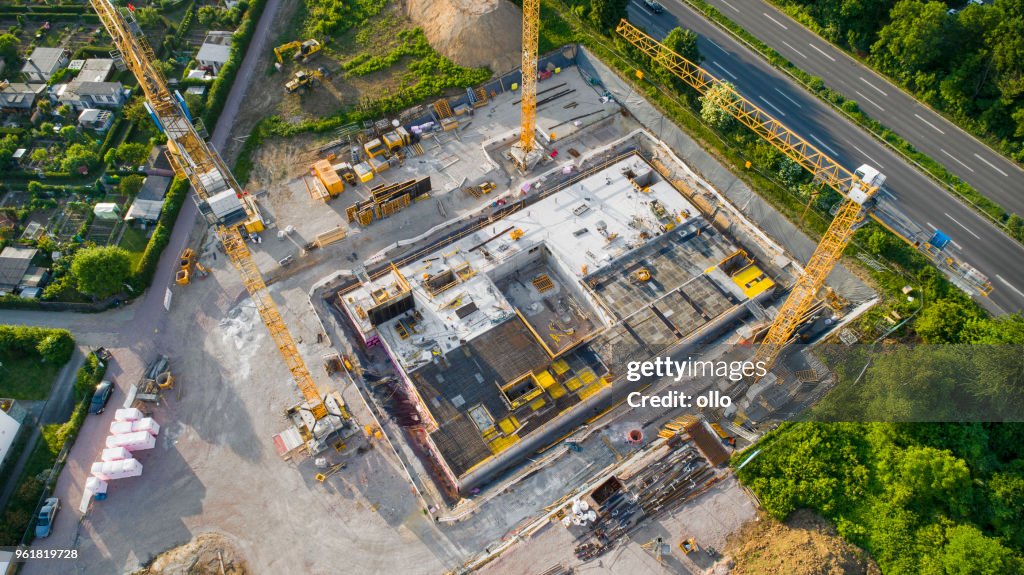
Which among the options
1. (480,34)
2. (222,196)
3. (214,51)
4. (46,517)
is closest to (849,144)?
(480,34)

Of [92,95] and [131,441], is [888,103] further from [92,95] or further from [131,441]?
[92,95]

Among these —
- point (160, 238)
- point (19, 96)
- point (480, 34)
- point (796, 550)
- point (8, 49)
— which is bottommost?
point (796, 550)

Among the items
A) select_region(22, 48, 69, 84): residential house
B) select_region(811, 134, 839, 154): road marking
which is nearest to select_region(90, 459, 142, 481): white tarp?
select_region(22, 48, 69, 84): residential house

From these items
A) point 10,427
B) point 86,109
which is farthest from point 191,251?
point 86,109

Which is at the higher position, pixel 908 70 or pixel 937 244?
pixel 908 70

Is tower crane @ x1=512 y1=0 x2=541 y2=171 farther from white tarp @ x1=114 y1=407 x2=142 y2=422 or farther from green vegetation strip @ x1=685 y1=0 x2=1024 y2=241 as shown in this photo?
white tarp @ x1=114 y1=407 x2=142 y2=422

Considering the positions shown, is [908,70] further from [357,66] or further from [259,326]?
[259,326]

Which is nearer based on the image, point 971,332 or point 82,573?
point 82,573
